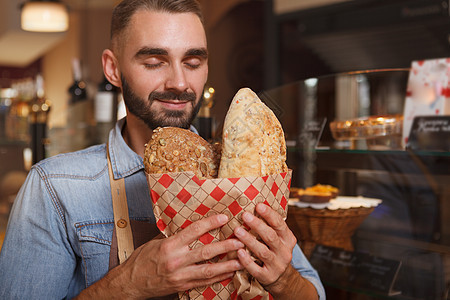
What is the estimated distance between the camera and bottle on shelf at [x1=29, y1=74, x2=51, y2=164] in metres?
2.38

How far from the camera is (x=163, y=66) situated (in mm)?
1145

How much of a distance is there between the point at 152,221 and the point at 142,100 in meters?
0.29

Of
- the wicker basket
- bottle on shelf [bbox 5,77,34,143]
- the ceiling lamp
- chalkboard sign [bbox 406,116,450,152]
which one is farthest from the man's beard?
the ceiling lamp

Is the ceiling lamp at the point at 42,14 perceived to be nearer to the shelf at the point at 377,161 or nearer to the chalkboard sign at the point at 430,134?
the shelf at the point at 377,161

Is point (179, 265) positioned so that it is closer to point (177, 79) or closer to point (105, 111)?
point (177, 79)

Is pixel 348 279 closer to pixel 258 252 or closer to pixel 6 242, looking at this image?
pixel 258 252

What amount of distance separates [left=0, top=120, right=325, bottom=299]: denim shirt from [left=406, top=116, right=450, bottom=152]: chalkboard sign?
0.70m

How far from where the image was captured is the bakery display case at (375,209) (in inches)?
51.2

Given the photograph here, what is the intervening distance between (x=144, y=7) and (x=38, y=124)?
1460 mm

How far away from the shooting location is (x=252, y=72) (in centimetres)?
401

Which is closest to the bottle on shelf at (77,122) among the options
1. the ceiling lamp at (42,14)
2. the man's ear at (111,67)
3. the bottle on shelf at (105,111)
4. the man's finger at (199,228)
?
the bottle on shelf at (105,111)

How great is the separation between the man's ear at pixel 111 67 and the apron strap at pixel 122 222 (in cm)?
27

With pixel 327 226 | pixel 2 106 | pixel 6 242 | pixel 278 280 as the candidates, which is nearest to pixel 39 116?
pixel 2 106

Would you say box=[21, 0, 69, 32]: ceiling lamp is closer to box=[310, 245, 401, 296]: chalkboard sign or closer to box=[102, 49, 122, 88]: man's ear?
box=[102, 49, 122, 88]: man's ear
